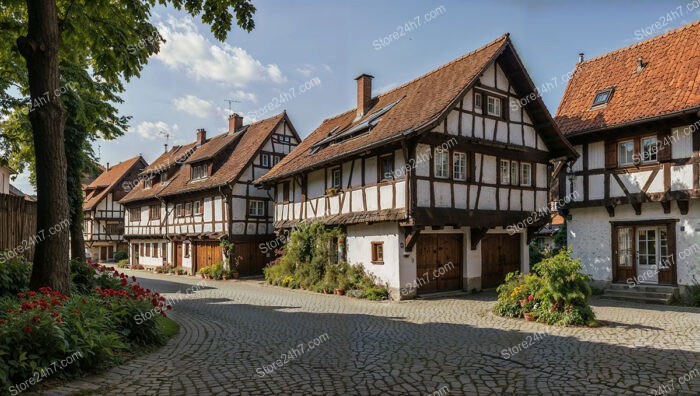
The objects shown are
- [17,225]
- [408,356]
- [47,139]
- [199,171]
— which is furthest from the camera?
[199,171]

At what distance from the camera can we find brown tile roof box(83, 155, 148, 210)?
4619 centimetres

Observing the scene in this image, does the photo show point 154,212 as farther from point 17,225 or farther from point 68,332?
point 68,332

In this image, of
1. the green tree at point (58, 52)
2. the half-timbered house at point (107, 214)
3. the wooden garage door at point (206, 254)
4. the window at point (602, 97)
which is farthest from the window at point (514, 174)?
the half-timbered house at point (107, 214)

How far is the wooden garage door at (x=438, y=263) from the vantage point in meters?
17.7

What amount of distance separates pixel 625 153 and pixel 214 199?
21547 millimetres

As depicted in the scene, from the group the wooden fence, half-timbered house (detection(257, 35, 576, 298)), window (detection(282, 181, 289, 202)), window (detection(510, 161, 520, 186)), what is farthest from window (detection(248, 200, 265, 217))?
window (detection(510, 161, 520, 186))

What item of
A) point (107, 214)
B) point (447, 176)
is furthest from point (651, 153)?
point (107, 214)

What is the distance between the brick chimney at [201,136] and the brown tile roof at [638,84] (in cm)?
2587

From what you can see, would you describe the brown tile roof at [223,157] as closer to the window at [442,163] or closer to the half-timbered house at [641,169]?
the window at [442,163]

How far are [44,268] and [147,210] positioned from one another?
29.2 m

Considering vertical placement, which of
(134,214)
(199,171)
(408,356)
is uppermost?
(199,171)

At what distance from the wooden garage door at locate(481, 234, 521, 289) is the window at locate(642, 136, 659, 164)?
5906 millimetres

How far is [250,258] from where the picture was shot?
28.0m

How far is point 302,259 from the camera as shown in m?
21.5
